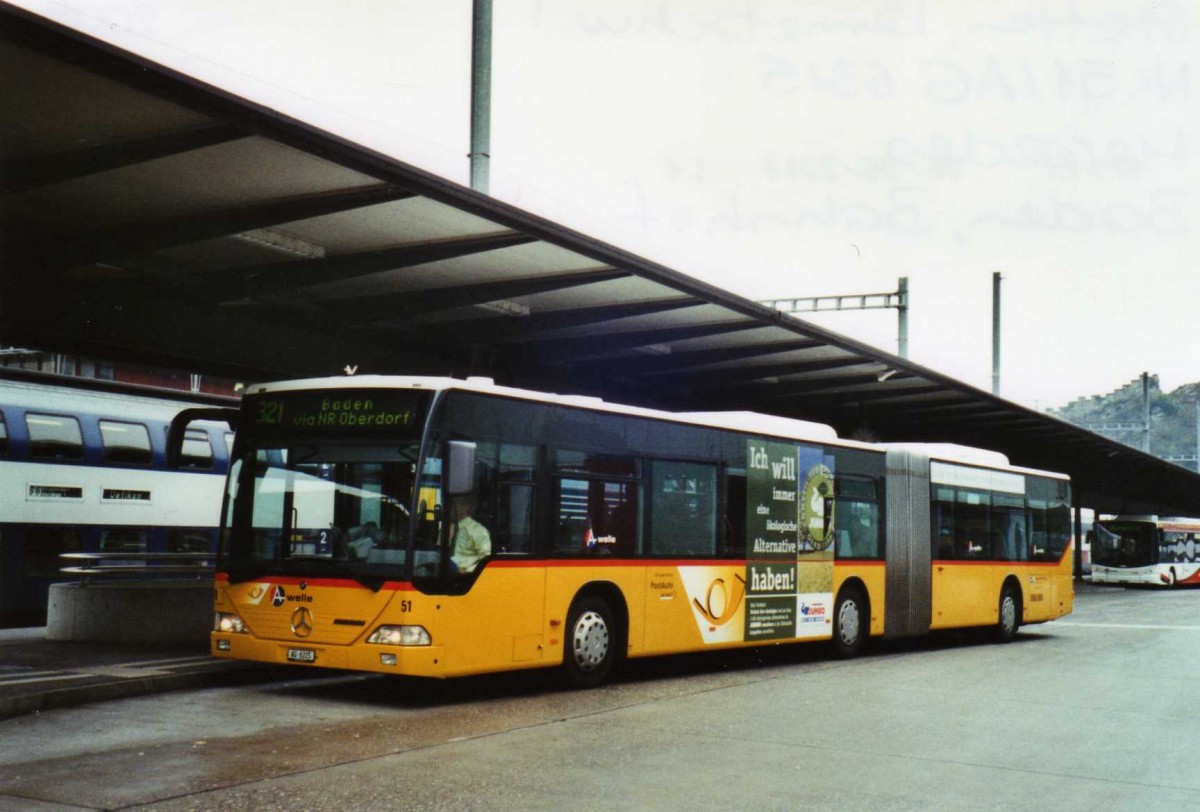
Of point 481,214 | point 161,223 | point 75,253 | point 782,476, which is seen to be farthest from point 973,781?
point 75,253

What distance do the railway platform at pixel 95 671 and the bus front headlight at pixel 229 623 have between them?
2.04 feet

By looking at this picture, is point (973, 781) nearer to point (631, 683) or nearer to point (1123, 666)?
point (631, 683)

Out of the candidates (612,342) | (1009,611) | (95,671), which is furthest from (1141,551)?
(95,671)

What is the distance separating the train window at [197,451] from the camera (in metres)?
21.3

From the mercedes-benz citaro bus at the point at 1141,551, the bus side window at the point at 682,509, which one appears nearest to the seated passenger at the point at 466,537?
the bus side window at the point at 682,509

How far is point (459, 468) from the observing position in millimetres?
11062

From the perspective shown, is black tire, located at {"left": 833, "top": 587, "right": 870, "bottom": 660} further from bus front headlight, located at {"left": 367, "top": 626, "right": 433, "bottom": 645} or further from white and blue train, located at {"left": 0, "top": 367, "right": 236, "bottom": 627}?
white and blue train, located at {"left": 0, "top": 367, "right": 236, "bottom": 627}

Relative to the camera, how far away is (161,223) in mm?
13281

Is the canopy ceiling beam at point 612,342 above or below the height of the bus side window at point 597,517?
above

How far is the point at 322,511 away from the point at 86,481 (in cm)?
A: 955

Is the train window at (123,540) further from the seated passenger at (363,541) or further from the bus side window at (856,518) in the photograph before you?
the bus side window at (856,518)

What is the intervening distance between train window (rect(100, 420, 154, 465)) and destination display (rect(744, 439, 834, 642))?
10.1m

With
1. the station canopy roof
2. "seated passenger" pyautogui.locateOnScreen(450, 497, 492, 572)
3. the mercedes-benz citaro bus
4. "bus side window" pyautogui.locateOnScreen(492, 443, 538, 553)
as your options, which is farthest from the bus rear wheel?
the mercedes-benz citaro bus

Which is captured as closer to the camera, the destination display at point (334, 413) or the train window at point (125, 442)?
the destination display at point (334, 413)
